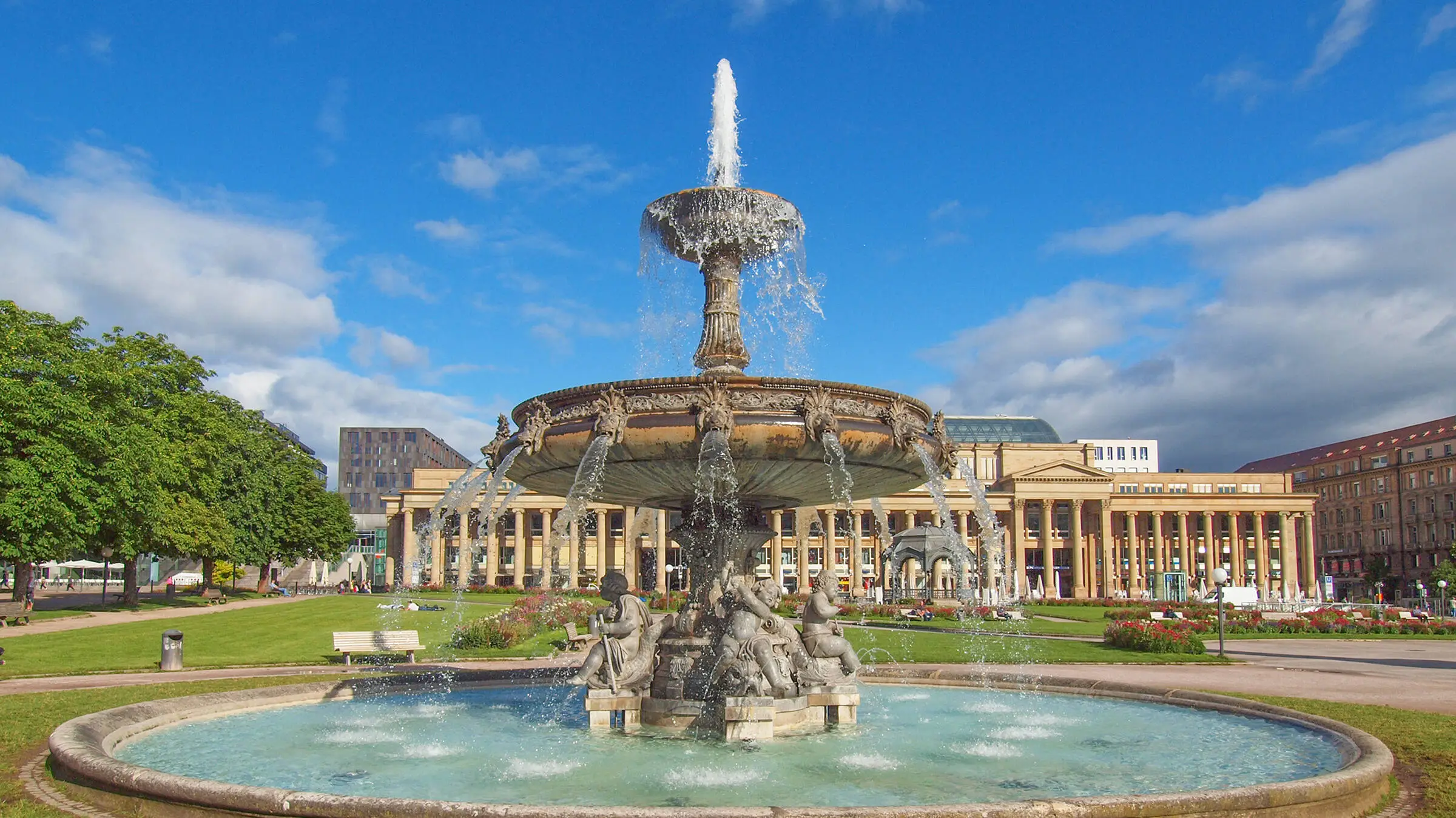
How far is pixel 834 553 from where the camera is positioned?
105875 millimetres

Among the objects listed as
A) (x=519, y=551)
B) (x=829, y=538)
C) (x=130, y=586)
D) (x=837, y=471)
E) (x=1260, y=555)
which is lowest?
(x=130, y=586)

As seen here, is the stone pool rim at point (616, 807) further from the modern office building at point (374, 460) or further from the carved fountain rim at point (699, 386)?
the modern office building at point (374, 460)

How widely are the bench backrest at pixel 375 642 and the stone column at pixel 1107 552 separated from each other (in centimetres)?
9124

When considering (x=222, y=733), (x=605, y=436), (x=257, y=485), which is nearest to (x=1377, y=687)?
(x=605, y=436)

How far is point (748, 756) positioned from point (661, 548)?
90815 mm

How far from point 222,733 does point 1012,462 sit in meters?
112

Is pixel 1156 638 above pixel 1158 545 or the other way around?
the other way around

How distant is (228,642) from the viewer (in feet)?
97.7

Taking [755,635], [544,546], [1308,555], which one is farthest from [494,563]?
Result: [755,635]

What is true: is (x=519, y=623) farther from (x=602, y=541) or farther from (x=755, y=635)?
(x=602, y=541)

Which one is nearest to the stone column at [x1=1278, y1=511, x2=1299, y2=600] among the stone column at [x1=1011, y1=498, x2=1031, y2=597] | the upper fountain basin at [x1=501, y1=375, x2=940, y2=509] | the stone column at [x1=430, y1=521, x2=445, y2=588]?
the stone column at [x1=1011, y1=498, x2=1031, y2=597]

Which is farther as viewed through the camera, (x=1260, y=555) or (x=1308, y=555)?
(x=1260, y=555)

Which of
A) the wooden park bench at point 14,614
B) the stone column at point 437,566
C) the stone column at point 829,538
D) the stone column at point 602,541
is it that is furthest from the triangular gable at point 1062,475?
the wooden park bench at point 14,614

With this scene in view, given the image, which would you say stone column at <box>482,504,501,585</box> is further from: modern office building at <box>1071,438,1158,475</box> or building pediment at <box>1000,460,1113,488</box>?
modern office building at <box>1071,438,1158,475</box>
